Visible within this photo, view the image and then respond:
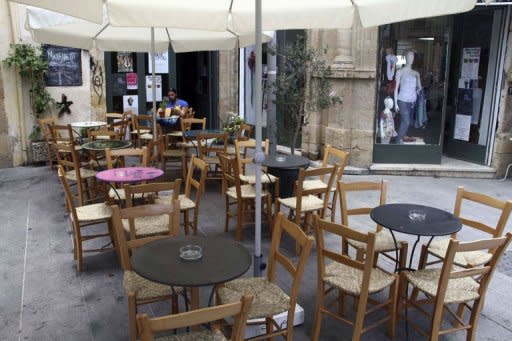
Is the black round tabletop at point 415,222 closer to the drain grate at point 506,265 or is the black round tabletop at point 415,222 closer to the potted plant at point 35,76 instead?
the drain grate at point 506,265

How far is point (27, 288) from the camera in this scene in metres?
4.25

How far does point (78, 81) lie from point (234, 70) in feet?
12.7

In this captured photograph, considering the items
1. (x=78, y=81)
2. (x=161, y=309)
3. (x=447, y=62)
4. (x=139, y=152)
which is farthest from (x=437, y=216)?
(x=78, y=81)

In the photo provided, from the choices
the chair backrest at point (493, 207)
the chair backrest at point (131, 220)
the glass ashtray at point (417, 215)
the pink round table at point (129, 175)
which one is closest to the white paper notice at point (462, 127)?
the chair backrest at point (493, 207)

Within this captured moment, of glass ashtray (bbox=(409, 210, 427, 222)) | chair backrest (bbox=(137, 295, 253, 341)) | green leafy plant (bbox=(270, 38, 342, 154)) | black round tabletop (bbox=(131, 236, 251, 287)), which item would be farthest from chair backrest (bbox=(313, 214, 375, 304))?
green leafy plant (bbox=(270, 38, 342, 154))

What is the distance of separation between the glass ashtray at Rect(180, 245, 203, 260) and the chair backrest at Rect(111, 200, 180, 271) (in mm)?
362

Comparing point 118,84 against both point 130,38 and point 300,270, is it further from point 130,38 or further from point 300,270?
point 300,270

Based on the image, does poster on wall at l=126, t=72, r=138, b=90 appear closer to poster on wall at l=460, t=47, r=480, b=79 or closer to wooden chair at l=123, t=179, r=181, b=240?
poster on wall at l=460, t=47, r=480, b=79

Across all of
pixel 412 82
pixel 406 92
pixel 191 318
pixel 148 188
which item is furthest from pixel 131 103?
pixel 191 318

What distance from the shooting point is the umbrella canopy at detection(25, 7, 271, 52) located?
6531 mm

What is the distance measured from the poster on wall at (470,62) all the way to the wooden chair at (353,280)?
6671 mm

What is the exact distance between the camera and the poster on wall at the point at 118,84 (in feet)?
35.6

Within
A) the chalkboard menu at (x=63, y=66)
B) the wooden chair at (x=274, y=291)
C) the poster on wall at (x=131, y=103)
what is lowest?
the wooden chair at (x=274, y=291)

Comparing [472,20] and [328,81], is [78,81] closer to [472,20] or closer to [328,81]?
[328,81]
